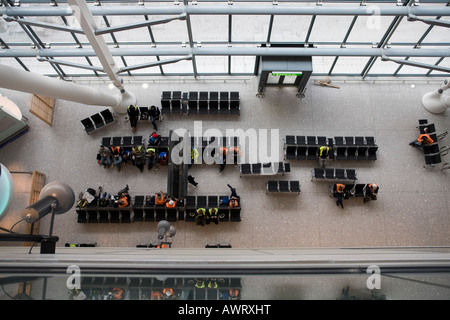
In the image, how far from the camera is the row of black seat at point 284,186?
1124 centimetres

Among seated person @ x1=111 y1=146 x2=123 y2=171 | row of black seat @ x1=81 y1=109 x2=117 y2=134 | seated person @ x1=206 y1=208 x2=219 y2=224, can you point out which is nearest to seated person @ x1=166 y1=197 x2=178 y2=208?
seated person @ x1=206 y1=208 x2=219 y2=224

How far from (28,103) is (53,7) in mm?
5235

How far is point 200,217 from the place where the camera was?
432 inches

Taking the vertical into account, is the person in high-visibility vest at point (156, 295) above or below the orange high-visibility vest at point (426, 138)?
below

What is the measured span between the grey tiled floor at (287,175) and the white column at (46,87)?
7.78 feet

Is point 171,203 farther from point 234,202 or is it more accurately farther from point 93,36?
point 93,36

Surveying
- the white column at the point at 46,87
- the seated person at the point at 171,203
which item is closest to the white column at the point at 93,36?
the white column at the point at 46,87

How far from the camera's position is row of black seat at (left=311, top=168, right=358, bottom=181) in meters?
11.3

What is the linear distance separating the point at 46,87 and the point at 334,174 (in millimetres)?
10223

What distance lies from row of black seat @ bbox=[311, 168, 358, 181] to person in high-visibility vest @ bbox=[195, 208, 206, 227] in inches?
183

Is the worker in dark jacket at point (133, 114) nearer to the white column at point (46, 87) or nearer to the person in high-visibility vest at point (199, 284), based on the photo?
the white column at point (46, 87)

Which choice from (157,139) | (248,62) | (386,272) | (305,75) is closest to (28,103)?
(157,139)

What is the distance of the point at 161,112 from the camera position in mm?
12414
